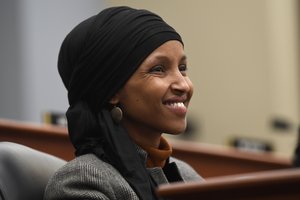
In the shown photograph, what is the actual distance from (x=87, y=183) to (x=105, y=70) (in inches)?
11.9

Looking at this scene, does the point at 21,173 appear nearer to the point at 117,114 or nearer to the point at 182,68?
the point at 117,114

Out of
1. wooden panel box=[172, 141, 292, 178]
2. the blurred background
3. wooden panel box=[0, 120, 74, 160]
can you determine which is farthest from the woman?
the blurred background

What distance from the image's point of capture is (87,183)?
7.14 ft

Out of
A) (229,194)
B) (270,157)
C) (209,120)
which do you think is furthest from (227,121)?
(229,194)

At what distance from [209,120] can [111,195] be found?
5.25m

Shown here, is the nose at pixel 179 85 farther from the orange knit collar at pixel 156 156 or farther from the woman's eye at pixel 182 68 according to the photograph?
the orange knit collar at pixel 156 156

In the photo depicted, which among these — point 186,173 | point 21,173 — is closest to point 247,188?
Result: point 21,173

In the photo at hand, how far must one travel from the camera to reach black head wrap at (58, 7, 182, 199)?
228 cm

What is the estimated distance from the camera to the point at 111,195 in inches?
85.6

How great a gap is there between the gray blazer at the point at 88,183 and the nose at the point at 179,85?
25 centimetres

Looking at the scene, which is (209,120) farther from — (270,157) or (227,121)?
(270,157)

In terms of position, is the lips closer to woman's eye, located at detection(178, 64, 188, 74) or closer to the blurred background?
woman's eye, located at detection(178, 64, 188, 74)

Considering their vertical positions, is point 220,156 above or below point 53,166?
below

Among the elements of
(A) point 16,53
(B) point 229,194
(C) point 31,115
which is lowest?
(C) point 31,115
